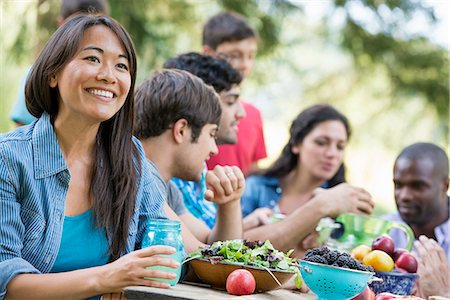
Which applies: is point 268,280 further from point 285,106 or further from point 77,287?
point 285,106

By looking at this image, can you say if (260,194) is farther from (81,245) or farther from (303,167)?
(81,245)

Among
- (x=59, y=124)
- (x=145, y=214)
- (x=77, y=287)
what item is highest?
(x=59, y=124)

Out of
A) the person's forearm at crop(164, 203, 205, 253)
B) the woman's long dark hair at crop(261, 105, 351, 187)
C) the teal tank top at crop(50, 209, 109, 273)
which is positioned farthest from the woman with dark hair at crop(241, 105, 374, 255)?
the teal tank top at crop(50, 209, 109, 273)

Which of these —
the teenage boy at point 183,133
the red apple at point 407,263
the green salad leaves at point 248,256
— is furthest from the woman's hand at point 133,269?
the red apple at point 407,263

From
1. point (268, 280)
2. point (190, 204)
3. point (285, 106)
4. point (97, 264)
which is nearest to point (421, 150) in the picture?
point (190, 204)

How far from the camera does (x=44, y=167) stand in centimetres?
251

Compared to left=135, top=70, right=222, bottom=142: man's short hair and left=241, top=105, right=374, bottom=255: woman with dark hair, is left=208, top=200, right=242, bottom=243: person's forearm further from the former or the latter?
left=241, top=105, right=374, bottom=255: woman with dark hair

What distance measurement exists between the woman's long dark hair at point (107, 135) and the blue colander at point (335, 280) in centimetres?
66

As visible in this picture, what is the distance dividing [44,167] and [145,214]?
1.49 feet

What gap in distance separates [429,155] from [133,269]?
8.85 ft

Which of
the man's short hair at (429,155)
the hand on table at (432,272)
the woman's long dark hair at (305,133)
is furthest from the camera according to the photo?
the woman's long dark hair at (305,133)

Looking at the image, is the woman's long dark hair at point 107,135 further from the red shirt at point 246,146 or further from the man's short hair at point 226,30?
the man's short hair at point 226,30

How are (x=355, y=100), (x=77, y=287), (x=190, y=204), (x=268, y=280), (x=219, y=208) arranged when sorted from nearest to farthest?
(x=77, y=287)
(x=268, y=280)
(x=219, y=208)
(x=190, y=204)
(x=355, y=100)

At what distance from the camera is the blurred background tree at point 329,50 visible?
7.12 meters
